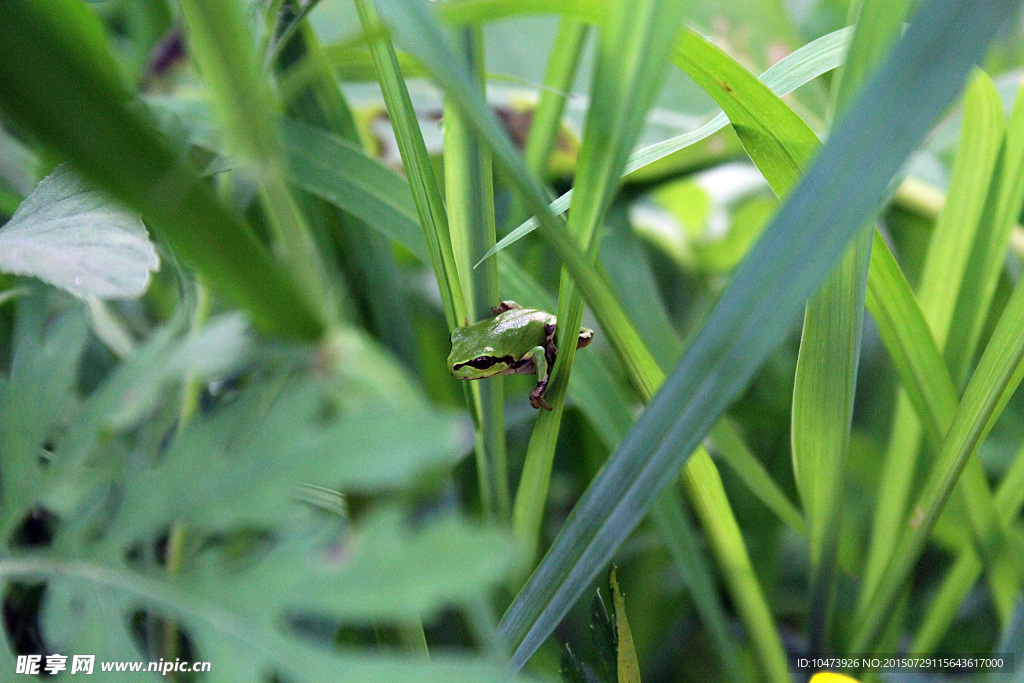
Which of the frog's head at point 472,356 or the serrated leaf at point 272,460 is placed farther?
the frog's head at point 472,356

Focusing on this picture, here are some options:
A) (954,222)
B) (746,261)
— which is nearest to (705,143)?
(954,222)

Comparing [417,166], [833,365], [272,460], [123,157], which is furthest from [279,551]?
[833,365]

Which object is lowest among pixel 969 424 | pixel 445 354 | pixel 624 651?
pixel 624 651

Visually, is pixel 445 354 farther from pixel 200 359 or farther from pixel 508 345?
pixel 200 359

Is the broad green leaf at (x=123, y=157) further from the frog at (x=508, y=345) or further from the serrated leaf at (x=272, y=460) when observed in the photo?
the frog at (x=508, y=345)

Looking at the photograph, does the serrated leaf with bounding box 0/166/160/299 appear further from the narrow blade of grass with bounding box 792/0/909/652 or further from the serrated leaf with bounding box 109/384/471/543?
the narrow blade of grass with bounding box 792/0/909/652

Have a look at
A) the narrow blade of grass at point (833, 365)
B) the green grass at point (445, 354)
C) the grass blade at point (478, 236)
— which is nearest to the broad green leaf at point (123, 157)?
the green grass at point (445, 354)

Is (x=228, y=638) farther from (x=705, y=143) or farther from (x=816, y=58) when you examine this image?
(x=705, y=143)
